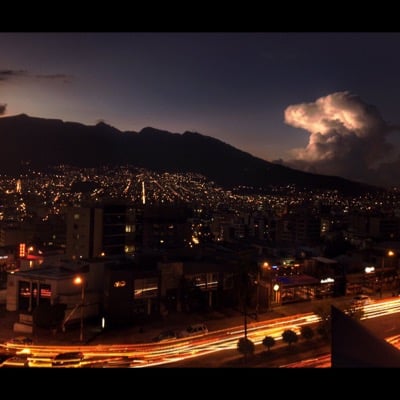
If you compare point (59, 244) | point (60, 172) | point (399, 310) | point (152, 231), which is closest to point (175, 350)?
point (399, 310)

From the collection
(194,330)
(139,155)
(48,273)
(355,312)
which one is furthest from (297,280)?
(139,155)

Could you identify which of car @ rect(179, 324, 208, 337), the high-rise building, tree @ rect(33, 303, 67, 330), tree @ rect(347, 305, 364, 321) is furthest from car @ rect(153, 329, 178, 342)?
the high-rise building

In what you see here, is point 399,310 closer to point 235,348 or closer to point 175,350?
point 235,348

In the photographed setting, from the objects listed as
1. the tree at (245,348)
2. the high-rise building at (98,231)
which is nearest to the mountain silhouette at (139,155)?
the high-rise building at (98,231)

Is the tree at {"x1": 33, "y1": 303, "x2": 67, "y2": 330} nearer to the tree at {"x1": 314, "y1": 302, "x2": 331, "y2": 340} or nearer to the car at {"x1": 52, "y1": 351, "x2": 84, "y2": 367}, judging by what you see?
the car at {"x1": 52, "y1": 351, "x2": 84, "y2": 367}

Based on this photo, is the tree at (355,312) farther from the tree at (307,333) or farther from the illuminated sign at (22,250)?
the illuminated sign at (22,250)
